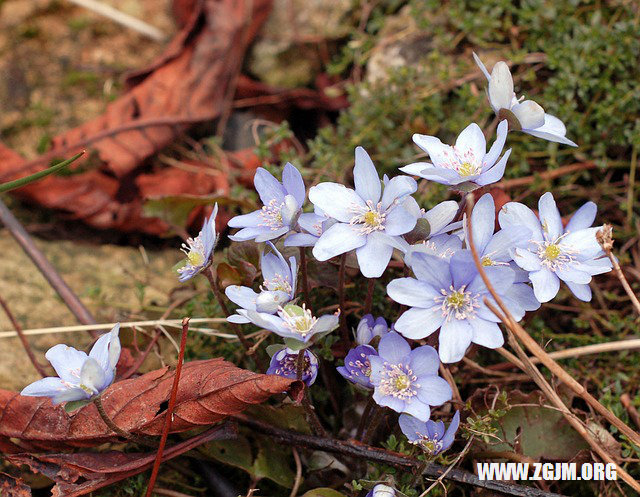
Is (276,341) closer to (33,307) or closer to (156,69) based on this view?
(33,307)

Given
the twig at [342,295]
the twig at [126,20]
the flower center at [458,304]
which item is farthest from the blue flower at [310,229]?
the twig at [126,20]

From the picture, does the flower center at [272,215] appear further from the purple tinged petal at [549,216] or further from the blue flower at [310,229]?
the purple tinged petal at [549,216]

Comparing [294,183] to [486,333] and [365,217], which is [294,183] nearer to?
[365,217]

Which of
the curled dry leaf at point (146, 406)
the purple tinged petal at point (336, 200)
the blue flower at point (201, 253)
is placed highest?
the purple tinged petal at point (336, 200)

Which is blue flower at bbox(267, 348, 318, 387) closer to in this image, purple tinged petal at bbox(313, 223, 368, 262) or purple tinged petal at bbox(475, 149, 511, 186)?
purple tinged petal at bbox(313, 223, 368, 262)

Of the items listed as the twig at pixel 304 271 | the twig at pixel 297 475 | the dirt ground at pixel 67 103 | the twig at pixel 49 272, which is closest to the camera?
the twig at pixel 304 271

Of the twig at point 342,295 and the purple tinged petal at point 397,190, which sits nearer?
the purple tinged petal at point 397,190

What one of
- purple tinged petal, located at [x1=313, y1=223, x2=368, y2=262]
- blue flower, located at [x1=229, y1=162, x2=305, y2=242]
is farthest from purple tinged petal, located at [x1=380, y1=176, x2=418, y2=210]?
blue flower, located at [x1=229, y1=162, x2=305, y2=242]

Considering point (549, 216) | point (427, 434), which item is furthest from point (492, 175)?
point (427, 434)
